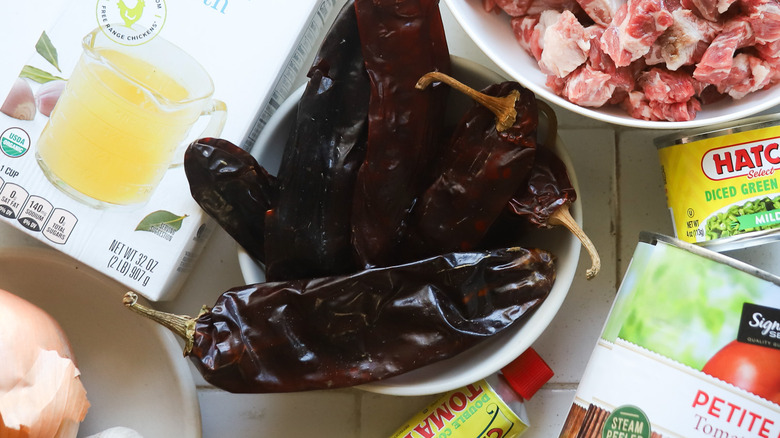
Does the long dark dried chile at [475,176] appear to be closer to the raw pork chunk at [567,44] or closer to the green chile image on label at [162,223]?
the raw pork chunk at [567,44]

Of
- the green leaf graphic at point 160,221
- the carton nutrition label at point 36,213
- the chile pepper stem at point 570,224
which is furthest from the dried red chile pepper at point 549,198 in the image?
the carton nutrition label at point 36,213

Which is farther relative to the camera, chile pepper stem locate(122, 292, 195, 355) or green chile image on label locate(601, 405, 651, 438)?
chile pepper stem locate(122, 292, 195, 355)

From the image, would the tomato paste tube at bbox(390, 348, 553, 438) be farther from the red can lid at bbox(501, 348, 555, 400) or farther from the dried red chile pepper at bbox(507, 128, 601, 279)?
the dried red chile pepper at bbox(507, 128, 601, 279)

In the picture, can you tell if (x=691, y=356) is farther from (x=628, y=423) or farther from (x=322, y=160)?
(x=322, y=160)

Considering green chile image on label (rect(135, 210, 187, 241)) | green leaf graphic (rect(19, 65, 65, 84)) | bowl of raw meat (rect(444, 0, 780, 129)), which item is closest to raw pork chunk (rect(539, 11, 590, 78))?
bowl of raw meat (rect(444, 0, 780, 129))

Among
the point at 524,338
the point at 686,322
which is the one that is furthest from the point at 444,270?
the point at 686,322

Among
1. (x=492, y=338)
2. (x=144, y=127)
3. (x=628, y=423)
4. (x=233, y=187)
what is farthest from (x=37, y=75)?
(x=628, y=423)
